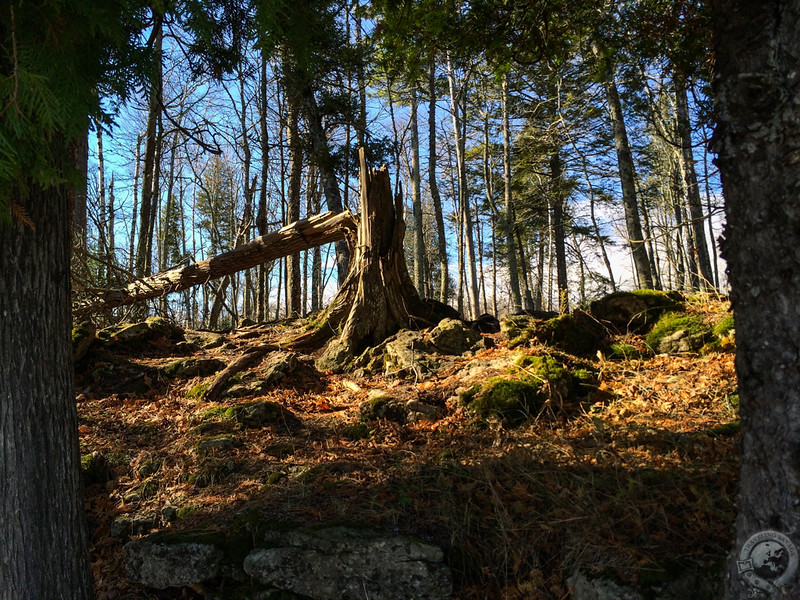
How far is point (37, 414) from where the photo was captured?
9.09 feet

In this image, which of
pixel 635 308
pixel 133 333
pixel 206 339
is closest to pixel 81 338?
pixel 133 333

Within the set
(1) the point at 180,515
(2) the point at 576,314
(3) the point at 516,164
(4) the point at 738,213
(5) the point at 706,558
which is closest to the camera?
(4) the point at 738,213

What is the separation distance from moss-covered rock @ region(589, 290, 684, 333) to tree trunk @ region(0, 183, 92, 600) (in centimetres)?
558

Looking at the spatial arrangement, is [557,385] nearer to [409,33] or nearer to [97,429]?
[409,33]

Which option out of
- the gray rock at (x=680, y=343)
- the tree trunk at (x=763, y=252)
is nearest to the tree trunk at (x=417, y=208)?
the gray rock at (x=680, y=343)

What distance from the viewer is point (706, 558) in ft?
7.96

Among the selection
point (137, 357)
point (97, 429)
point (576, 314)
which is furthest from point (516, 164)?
point (97, 429)

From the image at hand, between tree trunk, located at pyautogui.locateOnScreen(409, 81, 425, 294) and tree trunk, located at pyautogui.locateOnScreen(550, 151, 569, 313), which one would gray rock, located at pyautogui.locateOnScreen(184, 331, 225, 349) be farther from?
tree trunk, located at pyautogui.locateOnScreen(550, 151, 569, 313)

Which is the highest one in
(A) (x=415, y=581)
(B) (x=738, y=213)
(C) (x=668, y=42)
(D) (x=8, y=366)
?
(C) (x=668, y=42)

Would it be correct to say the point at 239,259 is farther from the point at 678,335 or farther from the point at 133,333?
the point at 678,335

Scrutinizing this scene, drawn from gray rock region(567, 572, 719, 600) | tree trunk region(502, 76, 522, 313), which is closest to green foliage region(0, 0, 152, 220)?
gray rock region(567, 572, 719, 600)

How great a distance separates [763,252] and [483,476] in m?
2.24

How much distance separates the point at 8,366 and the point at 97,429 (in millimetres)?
2675

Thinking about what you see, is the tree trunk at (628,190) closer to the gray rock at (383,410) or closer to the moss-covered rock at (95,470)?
the gray rock at (383,410)
